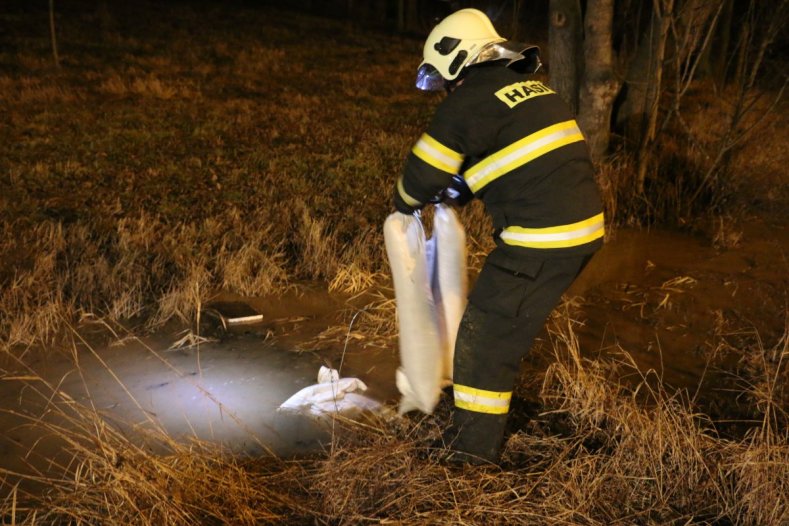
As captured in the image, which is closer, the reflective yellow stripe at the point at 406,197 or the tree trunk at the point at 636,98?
the reflective yellow stripe at the point at 406,197

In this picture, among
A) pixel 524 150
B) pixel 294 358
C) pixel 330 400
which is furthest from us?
pixel 294 358

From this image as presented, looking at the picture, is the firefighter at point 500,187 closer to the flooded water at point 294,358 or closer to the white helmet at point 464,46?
the white helmet at point 464,46

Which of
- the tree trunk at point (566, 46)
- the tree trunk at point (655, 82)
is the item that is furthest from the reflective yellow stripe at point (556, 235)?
the tree trunk at point (566, 46)

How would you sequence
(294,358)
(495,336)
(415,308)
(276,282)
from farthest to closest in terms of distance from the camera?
1. (276,282)
2. (294,358)
3. (415,308)
4. (495,336)

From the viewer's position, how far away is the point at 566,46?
23.5 ft

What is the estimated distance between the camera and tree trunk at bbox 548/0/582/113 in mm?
7137

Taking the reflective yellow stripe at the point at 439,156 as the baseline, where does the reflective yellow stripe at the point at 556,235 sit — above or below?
below

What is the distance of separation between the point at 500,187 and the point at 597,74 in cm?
442

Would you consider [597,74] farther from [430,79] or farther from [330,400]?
[330,400]

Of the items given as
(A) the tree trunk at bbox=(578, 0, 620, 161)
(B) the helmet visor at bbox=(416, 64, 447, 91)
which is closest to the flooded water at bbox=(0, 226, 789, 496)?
(B) the helmet visor at bbox=(416, 64, 447, 91)

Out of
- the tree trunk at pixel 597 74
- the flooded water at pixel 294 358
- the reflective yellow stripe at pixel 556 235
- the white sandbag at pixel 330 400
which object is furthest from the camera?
the tree trunk at pixel 597 74

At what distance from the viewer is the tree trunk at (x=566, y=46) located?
23.4 ft

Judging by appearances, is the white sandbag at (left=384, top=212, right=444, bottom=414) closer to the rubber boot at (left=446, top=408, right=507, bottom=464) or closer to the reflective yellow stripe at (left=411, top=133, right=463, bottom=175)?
the rubber boot at (left=446, top=408, right=507, bottom=464)

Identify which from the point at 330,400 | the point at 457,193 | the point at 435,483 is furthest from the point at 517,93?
the point at 330,400
